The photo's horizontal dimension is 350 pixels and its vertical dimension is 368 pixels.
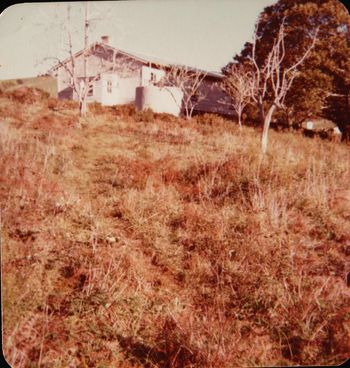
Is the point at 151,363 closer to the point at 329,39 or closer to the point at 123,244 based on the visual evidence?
the point at 123,244

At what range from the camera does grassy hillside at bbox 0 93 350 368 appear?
309cm

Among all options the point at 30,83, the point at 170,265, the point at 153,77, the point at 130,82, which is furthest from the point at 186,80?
the point at 170,265

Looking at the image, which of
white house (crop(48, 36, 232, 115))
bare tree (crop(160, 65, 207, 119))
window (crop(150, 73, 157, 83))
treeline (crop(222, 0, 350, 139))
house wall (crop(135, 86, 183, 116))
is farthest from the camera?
window (crop(150, 73, 157, 83))

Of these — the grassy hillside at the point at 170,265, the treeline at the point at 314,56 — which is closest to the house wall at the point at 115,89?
the treeline at the point at 314,56

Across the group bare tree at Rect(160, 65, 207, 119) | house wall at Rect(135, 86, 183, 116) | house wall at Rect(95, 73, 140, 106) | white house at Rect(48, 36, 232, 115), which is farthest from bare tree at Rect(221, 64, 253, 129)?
house wall at Rect(95, 73, 140, 106)

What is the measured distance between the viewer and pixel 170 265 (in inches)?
Answer: 171

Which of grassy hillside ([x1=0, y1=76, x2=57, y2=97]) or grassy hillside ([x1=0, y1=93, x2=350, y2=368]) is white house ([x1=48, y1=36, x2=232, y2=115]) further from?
grassy hillside ([x1=0, y1=93, x2=350, y2=368])

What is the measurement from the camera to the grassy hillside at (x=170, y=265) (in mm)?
3092

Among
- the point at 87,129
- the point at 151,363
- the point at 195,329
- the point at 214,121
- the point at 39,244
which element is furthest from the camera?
the point at 214,121

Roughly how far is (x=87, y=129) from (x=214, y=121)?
8648mm

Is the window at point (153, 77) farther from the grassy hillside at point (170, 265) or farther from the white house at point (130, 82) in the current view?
the grassy hillside at point (170, 265)

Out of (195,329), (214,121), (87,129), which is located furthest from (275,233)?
(214,121)

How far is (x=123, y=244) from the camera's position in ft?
15.3

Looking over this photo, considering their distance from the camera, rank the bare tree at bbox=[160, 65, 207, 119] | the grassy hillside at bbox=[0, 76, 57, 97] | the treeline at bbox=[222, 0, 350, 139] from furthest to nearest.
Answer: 1. the bare tree at bbox=[160, 65, 207, 119]
2. the grassy hillside at bbox=[0, 76, 57, 97]
3. the treeline at bbox=[222, 0, 350, 139]
